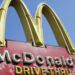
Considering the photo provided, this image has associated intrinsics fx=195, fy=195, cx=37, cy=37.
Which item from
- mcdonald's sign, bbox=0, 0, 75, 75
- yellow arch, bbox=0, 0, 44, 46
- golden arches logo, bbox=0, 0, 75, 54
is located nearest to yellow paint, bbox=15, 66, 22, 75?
mcdonald's sign, bbox=0, 0, 75, 75

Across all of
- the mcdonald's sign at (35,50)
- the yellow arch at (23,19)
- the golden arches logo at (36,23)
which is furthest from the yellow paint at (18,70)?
the yellow arch at (23,19)

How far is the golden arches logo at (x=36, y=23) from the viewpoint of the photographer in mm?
13297

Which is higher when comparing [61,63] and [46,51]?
[46,51]

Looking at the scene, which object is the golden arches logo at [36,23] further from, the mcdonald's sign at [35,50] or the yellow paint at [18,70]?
the yellow paint at [18,70]

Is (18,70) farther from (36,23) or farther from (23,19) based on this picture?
(36,23)

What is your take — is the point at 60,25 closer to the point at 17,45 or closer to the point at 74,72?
the point at 74,72

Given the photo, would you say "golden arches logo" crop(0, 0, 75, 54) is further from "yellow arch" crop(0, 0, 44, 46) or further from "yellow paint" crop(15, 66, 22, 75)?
"yellow paint" crop(15, 66, 22, 75)

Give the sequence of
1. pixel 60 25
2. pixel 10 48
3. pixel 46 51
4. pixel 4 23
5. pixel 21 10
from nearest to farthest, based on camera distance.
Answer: pixel 10 48 → pixel 4 23 → pixel 46 51 → pixel 21 10 → pixel 60 25

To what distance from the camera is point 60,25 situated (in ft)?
53.5

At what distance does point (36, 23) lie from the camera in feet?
48.1

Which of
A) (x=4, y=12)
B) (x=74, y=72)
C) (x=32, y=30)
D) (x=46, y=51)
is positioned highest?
(x=4, y=12)

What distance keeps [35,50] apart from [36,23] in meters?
2.58

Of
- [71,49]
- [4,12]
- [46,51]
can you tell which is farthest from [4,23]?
[71,49]

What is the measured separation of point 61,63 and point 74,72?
4.39ft
